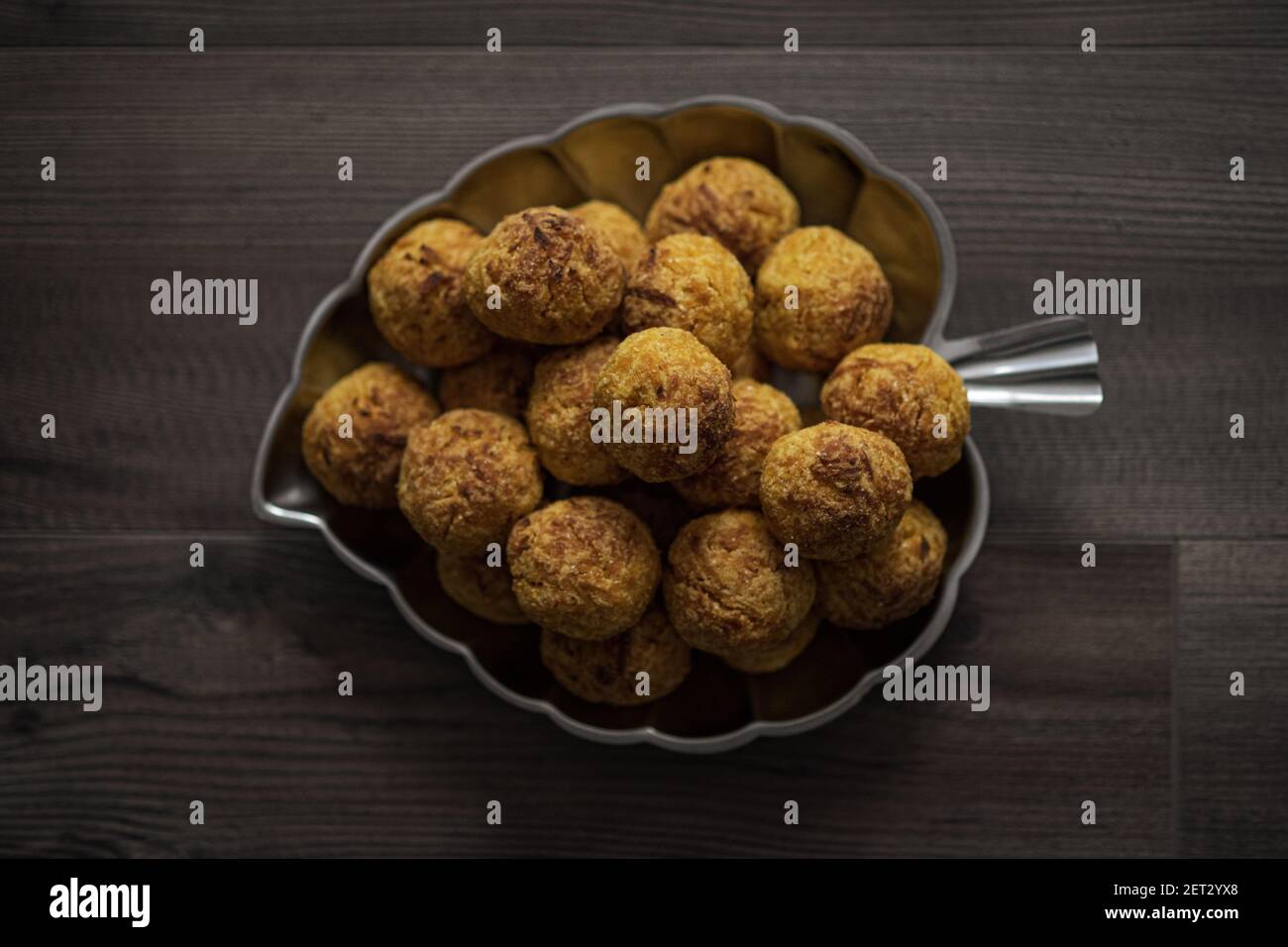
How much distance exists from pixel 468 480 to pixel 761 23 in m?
0.75

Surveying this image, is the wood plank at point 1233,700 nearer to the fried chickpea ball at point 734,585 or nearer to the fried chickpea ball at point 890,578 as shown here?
the fried chickpea ball at point 890,578

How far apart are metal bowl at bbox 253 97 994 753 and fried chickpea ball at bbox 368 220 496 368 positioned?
4cm

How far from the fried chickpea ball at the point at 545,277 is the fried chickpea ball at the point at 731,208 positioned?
0.14 m

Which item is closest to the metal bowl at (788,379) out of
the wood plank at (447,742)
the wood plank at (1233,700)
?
the wood plank at (447,742)

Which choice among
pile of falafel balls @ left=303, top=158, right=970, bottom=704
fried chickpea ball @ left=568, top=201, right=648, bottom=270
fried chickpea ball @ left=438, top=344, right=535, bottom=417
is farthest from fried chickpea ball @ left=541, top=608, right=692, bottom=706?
fried chickpea ball @ left=568, top=201, right=648, bottom=270

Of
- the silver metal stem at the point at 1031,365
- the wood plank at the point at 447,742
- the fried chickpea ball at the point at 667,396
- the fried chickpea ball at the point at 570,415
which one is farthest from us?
the wood plank at the point at 447,742

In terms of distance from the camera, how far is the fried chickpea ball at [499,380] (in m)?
1.11

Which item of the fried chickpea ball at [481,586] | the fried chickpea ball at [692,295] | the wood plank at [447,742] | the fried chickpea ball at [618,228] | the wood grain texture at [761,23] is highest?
the wood grain texture at [761,23]

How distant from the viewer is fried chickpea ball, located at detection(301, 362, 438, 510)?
1104mm

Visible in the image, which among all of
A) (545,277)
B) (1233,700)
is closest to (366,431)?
(545,277)

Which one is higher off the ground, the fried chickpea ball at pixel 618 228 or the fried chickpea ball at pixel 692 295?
the fried chickpea ball at pixel 618 228

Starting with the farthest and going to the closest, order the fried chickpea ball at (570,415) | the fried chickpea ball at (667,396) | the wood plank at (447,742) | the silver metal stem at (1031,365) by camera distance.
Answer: the wood plank at (447,742) → the silver metal stem at (1031,365) → the fried chickpea ball at (570,415) → the fried chickpea ball at (667,396)

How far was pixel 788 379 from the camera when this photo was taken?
47.0 inches
